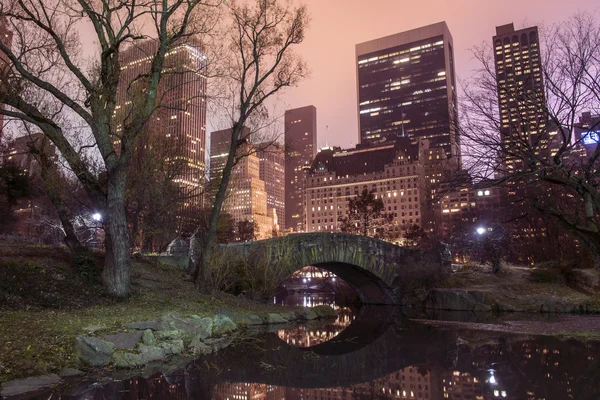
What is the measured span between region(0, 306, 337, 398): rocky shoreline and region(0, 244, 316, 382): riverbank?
15 centimetres

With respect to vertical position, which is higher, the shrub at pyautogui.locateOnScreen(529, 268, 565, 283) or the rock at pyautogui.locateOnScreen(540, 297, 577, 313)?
the shrub at pyautogui.locateOnScreen(529, 268, 565, 283)

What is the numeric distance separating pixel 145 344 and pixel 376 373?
4427mm

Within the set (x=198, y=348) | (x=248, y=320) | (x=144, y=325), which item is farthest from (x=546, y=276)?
(x=144, y=325)

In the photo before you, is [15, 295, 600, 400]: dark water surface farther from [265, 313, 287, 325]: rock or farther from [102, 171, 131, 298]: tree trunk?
[102, 171, 131, 298]: tree trunk

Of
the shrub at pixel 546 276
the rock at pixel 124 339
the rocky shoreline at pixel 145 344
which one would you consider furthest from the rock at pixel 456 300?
the rock at pixel 124 339

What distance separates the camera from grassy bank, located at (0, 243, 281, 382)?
7.20 meters

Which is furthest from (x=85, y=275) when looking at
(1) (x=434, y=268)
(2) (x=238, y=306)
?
(1) (x=434, y=268)

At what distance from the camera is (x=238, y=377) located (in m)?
7.31

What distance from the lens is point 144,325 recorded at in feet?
31.7

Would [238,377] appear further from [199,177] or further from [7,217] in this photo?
[7,217]

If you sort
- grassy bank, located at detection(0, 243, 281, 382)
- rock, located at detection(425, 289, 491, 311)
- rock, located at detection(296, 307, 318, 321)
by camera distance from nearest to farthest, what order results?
1. grassy bank, located at detection(0, 243, 281, 382)
2. rock, located at detection(296, 307, 318, 321)
3. rock, located at detection(425, 289, 491, 311)

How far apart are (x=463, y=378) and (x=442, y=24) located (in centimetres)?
17921

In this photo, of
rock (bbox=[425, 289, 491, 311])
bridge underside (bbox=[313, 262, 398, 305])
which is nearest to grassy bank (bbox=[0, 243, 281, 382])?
bridge underside (bbox=[313, 262, 398, 305])

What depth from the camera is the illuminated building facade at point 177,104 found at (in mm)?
15883
